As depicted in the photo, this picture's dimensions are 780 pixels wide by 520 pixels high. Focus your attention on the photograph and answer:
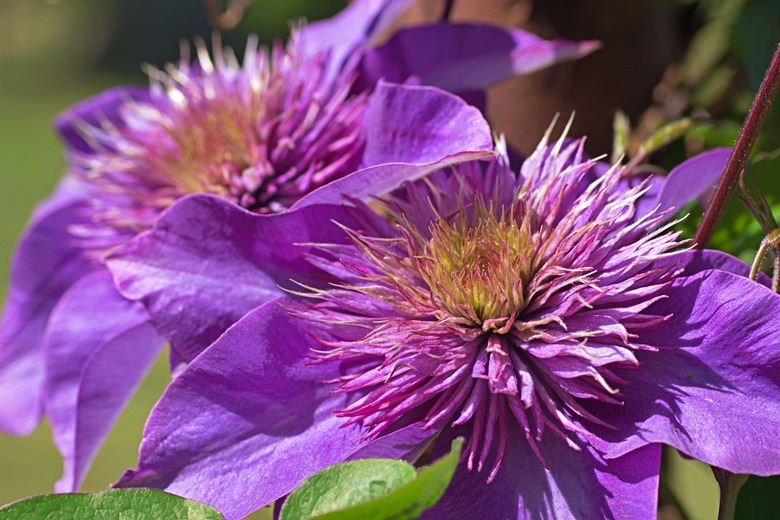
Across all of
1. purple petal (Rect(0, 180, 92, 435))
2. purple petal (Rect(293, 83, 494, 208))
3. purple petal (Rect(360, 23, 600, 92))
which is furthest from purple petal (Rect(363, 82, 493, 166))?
purple petal (Rect(0, 180, 92, 435))

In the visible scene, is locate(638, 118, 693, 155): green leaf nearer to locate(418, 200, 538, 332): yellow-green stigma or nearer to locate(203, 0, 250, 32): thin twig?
locate(418, 200, 538, 332): yellow-green stigma

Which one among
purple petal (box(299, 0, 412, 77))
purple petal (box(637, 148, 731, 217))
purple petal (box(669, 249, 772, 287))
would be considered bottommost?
purple petal (box(669, 249, 772, 287))

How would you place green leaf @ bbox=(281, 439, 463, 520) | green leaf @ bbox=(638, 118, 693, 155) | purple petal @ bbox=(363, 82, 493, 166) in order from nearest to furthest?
green leaf @ bbox=(281, 439, 463, 520), purple petal @ bbox=(363, 82, 493, 166), green leaf @ bbox=(638, 118, 693, 155)

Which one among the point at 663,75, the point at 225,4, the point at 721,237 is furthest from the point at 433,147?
the point at 225,4

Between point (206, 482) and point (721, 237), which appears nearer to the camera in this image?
point (206, 482)

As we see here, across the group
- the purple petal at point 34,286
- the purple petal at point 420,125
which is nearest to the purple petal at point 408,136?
the purple petal at point 420,125

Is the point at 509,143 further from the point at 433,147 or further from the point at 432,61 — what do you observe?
the point at 433,147
